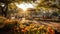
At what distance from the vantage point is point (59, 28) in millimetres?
2182

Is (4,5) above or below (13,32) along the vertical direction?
above

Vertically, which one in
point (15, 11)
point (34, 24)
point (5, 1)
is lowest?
point (34, 24)

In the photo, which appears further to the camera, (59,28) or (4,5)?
(4,5)

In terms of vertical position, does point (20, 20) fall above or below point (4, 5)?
below

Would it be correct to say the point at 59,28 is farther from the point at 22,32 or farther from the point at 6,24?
the point at 6,24

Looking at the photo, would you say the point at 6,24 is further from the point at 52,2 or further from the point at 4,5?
the point at 52,2

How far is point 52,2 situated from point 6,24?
0.93m

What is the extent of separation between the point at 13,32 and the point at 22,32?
160 millimetres

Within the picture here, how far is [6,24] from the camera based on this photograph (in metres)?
2.26

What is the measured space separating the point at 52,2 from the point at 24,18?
0.59 meters

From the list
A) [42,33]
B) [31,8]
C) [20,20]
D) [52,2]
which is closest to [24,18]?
[20,20]

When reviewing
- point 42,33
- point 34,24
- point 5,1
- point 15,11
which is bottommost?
point 42,33

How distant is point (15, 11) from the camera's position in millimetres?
2281

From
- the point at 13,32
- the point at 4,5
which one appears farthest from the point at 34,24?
the point at 4,5
